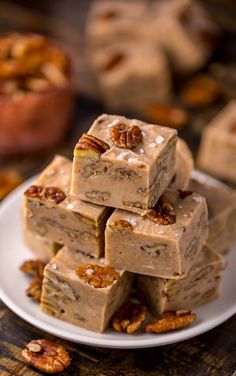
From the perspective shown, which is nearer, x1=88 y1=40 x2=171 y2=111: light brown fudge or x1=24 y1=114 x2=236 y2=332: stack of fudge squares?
x1=24 y1=114 x2=236 y2=332: stack of fudge squares

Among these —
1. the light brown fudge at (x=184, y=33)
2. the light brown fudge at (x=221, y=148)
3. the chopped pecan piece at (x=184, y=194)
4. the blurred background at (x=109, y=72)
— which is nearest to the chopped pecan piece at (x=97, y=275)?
the chopped pecan piece at (x=184, y=194)

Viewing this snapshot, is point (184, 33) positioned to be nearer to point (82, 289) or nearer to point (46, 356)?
point (82, 289)

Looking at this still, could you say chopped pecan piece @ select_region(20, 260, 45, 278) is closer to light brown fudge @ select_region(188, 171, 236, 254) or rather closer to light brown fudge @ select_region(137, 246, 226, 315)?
light brown fudge @ select_region(137, 246, 226, 315)

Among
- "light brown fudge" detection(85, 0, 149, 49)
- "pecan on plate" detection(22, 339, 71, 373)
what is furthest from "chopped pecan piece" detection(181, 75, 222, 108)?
"pecan on plate" detection(22, 339, 71, 373)

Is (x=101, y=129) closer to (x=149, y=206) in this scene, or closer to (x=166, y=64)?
(x=149, y=206)

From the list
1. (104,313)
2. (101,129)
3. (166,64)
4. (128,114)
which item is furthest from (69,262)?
(166,64)

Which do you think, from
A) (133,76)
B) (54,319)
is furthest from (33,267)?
(133,76)
